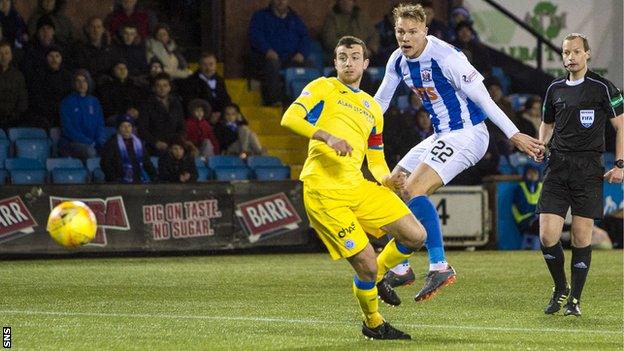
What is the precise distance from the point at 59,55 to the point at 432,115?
894cm

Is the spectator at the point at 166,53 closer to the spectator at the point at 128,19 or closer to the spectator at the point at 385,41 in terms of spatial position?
the spectator at the point at 128,19

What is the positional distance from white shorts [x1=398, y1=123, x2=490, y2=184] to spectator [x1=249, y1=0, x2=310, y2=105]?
34.7ft

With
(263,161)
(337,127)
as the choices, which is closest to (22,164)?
(263,161)

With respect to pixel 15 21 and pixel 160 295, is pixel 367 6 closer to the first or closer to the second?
pixel 15 21

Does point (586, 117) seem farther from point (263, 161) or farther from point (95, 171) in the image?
point (263, 161)

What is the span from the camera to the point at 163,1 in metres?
21.9

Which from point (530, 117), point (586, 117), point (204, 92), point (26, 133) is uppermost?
point (586, 117)

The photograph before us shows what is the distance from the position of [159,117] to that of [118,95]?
73 cm

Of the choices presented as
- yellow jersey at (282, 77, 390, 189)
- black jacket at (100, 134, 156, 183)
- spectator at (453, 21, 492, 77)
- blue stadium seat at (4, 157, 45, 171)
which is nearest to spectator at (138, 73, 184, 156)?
black jacket at (100, 134, 156, 183)

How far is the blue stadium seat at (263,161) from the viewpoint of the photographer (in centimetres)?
1831

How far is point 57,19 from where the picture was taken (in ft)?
59.8

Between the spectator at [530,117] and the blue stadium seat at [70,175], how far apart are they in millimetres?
7348

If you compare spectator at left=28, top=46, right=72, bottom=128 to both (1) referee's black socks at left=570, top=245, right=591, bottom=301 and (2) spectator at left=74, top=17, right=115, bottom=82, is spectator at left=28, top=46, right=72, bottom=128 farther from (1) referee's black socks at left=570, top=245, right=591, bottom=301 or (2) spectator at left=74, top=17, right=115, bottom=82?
(1) referee's black socks at left=570, top=245, right=591, bottom=301

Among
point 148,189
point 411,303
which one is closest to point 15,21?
point 148,189
